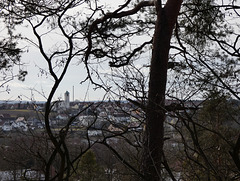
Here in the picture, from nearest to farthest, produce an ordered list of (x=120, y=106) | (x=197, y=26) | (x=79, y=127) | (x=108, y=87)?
1. (x=120, y=106)
2. (x=108, y=87)
3. (x=79, y=127)
4. (x=197, y=26)

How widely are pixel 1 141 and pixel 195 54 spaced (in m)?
3.00

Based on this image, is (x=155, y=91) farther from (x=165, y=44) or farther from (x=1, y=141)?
(x=1, y=141)

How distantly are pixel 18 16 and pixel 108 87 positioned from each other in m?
1.58

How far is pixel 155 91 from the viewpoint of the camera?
2.86m

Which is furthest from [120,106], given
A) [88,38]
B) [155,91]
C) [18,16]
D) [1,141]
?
[1,141]

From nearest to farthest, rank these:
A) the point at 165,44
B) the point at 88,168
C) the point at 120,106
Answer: the point at 120,106 < the point at 165,44 < the point at 88,168

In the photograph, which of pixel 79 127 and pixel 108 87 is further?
pixel 79 127

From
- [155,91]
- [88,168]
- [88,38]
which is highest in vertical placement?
[88,38]

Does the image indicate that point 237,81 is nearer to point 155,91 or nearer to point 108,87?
point 155,91

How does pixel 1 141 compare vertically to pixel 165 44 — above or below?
below

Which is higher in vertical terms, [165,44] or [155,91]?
[165,44]

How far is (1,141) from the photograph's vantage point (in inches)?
175

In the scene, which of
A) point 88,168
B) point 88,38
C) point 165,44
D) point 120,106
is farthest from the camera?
point 88,168

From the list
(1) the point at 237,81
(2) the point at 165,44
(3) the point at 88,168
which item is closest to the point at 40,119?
(2) the point at 165,44
